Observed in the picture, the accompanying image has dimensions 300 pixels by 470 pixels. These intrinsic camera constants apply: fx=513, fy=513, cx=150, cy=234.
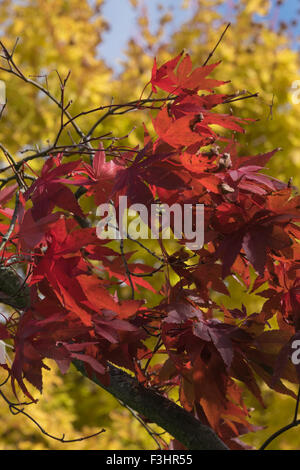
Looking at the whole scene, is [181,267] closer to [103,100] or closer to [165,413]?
[165,413]

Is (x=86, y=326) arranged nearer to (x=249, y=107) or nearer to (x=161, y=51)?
(x=249, y=107)

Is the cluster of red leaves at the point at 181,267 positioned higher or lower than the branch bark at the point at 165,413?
higher

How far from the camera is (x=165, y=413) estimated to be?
70 cm

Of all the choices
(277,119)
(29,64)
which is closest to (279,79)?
(277,119)

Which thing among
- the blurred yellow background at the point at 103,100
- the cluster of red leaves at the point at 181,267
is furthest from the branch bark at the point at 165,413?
the blurred yellow background at the point at 103,100

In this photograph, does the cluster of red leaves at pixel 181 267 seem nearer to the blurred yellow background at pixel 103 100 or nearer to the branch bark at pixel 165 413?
the branch bark at pixel 165 413

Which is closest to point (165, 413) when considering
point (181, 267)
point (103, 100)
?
point (181, 267)

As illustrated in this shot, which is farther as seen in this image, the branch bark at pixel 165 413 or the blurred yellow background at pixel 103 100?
the blurred yellow background at pixel 103 100

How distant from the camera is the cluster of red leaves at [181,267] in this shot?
60 centimetres

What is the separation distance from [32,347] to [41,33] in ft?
14.9

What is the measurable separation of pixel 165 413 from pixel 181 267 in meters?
0.20

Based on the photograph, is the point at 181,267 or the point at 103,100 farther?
the point at 103,100

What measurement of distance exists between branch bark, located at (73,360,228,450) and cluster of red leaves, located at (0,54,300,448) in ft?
0.06

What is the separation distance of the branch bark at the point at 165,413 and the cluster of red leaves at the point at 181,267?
19 millimetres
